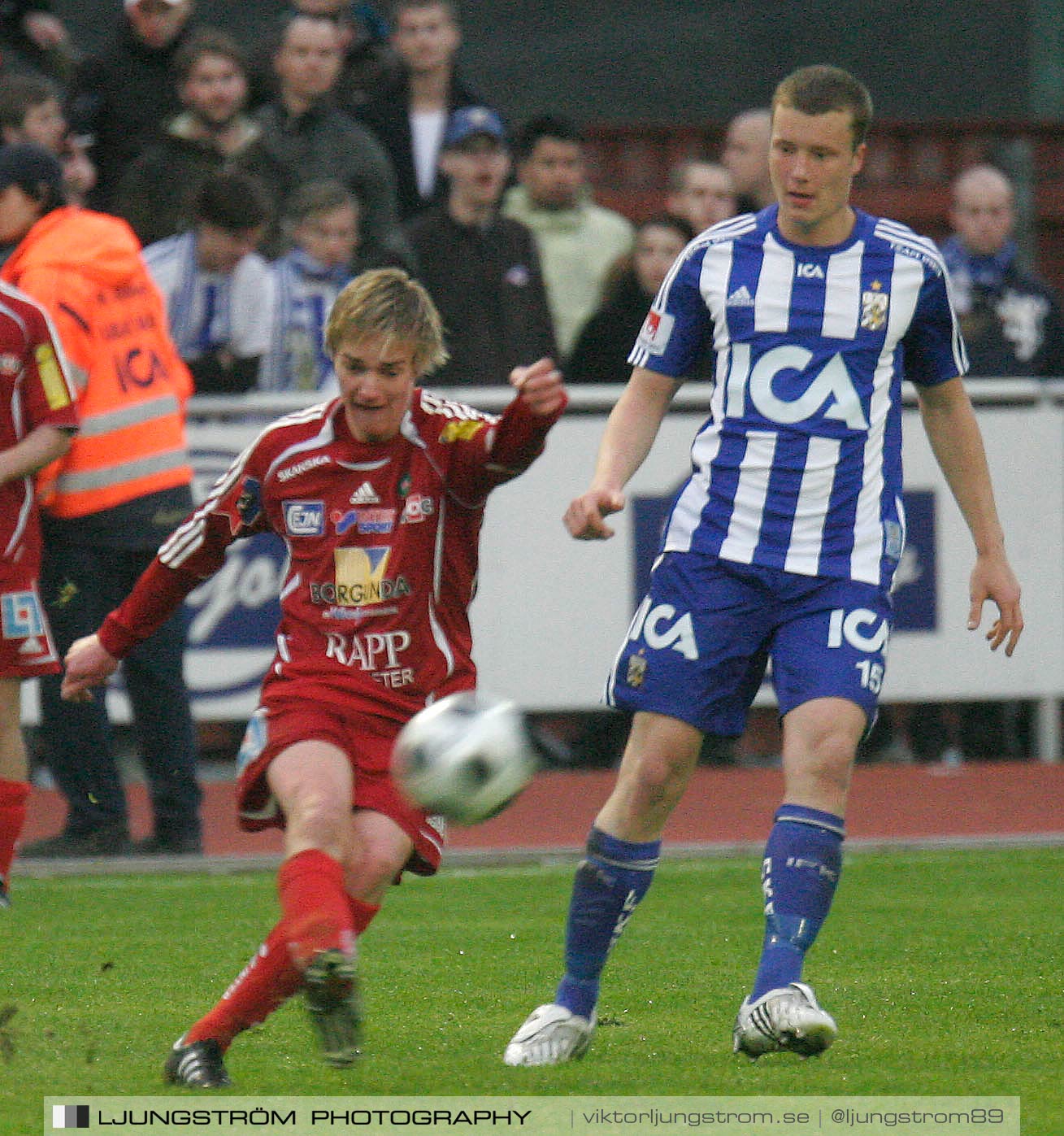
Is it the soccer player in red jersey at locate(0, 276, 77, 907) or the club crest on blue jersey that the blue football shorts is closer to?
the club crest on blue jersey

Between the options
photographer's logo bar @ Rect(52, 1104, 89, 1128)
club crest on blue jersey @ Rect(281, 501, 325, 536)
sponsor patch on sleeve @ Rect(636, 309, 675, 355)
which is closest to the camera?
photographer's logo bar @ Rect(52, 1104, 89, 1128)

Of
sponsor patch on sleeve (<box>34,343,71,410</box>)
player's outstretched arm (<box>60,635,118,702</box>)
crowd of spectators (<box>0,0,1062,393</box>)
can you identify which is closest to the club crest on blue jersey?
player's outstretched arm (<box>60,635,118,702</box>)

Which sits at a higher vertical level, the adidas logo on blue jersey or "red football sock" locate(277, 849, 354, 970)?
the adidas logo on blue jersey

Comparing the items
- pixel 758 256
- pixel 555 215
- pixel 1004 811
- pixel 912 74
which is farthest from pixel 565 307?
pixel 758 256

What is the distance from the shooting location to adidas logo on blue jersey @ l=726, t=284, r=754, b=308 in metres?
5.18

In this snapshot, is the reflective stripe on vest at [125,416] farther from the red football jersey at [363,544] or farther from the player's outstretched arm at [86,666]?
the red football jersey at [363,544]

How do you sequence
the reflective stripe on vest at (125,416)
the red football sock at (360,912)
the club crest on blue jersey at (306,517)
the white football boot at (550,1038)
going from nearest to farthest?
the red football sock at (360,912) → the white football boot at (550,1038) → the club crest on blue jersey at (306,517) → the reflective stripe on vest at (125,416)

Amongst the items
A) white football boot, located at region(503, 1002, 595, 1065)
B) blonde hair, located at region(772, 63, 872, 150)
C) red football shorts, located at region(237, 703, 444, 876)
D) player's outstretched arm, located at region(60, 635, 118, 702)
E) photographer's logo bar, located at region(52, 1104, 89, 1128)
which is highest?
blonde hair, located at region(772, 63, 872, 150)

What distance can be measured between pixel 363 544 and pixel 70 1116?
140 centimetres

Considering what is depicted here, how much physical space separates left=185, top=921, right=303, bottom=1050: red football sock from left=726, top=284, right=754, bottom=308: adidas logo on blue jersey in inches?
68.3

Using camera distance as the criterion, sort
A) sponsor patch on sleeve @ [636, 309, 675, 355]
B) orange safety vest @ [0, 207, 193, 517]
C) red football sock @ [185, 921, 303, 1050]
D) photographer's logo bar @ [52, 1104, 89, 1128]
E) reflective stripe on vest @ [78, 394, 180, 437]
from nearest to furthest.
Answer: photographer's logo bar @ [52, 1104, 89, 1128] → red football sock @ [185, 921, 303, 1050] → sponsor patch on sleeve @ [636, 309, 675, 355] → orange safety vest @ [0, 207, 193, 517] → reflective stripe on vest @ [78, 394, 180, 437]

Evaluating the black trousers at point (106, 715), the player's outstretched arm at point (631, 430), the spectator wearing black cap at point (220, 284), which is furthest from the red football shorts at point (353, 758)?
the spectator wearing black cap at point (220, 284)

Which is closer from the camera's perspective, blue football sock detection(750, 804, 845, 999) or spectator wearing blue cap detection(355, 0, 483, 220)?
blue football sock detection(750, 804, 845, 999)

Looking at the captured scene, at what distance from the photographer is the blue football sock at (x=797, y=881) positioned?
4902mm
